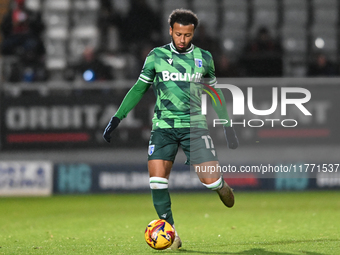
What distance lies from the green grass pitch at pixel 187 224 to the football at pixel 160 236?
145mm

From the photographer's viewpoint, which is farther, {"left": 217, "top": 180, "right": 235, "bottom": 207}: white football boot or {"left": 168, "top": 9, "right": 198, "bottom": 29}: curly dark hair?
→ {"left": 217, "top": 180, "right": 235, "bottom": 207}: white football boot

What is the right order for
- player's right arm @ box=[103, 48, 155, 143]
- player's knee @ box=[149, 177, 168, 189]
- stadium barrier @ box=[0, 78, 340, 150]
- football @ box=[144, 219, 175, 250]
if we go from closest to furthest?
football @ box=[144, 219, 175, 250]
player's knee @ box=[149, 177, 168, 189]
player's right arm @ box=[103, 48, 155, 143]
stadium barrier @ box=[0, 78, 340, 150]

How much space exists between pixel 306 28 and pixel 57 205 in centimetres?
697

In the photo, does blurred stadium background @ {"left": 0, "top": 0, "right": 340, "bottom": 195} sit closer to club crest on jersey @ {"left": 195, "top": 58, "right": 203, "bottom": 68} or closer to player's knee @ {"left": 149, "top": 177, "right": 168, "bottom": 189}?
club crest on jersey @ {"left": 195, "top": 58, "right": 203, "bottom": 68}

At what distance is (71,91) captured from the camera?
10.8m

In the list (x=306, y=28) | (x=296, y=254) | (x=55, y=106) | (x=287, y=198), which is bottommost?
(x=287, y=198)

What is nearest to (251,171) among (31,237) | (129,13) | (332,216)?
(332,216)

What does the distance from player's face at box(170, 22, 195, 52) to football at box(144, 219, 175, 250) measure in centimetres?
162

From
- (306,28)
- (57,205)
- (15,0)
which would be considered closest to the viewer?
(57,205)

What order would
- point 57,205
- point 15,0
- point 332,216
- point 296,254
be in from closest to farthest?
1. point 296,254
2. point 332,216
3. point 57,205
4. point 15,0

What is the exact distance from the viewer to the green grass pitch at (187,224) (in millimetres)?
5543

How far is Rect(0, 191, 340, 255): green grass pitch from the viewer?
18.2 feet

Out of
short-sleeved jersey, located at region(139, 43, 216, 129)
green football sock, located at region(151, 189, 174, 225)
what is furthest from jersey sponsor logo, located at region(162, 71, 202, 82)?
green football sock, located at region(151, 189, 174, 225)

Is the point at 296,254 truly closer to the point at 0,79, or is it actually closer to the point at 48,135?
the point at 48,135
